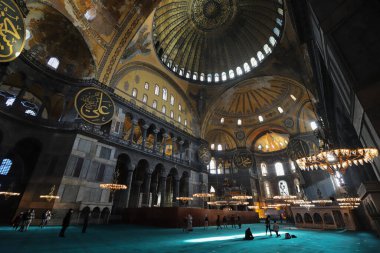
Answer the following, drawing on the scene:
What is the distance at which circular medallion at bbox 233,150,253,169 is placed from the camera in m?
24.4

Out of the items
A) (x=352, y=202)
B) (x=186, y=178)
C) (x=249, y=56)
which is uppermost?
(x=249, y=56)

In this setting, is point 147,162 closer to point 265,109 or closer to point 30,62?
point 30,62

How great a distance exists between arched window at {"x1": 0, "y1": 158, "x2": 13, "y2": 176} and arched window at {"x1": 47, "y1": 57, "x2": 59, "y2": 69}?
8.13 meters

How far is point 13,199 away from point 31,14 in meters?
13.1

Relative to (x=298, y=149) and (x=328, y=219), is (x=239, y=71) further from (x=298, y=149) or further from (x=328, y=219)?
(x=328, y=219)

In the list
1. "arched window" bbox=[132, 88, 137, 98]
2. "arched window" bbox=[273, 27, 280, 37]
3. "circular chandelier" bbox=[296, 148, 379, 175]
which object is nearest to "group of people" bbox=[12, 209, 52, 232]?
"arched window" bbox=[132, 88, 137, 98]

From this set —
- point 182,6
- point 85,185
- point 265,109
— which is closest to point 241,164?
point 265,109

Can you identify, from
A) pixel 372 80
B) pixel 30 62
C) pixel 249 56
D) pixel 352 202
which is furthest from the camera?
pixel 249 56

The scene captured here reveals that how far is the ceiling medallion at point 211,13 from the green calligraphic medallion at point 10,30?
17631 millimetres

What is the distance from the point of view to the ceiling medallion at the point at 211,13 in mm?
21062

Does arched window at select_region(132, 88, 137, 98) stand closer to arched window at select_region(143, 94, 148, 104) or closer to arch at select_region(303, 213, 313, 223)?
arched window at select_region(143, 94, 148, 104)

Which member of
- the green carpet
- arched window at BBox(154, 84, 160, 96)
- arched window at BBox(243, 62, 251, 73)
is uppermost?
arched window at BBox(243, 62, 251, 73)

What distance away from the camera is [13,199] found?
13.2 meters

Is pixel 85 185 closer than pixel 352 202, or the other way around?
pixel 352 202
